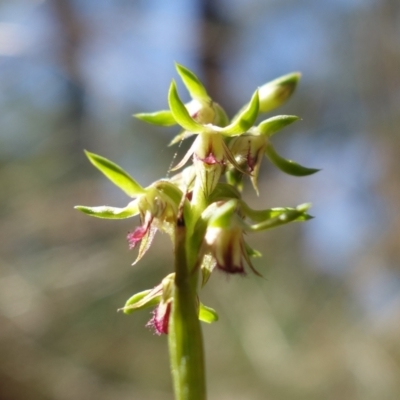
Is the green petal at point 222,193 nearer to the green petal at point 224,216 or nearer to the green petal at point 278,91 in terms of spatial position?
the green petal at point 224,216

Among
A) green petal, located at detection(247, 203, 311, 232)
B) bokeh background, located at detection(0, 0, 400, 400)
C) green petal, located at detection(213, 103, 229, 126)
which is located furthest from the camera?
bokeh background, located at detection(0, 0, 400, 400)

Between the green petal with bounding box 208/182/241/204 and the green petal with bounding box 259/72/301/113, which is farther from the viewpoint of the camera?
the green petal with bounding box 259/72/301/113

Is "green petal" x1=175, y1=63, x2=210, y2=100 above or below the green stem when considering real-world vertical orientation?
above

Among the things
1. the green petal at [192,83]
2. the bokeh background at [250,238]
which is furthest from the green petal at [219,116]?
the bokeh background at [250,238]

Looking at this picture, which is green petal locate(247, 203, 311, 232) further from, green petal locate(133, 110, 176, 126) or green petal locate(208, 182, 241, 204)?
green petal locate(133, 110, 176, 126)

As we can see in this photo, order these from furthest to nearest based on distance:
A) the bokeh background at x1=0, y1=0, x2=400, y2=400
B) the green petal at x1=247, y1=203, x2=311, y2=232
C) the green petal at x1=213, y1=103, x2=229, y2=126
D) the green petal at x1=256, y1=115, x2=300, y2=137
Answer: the bokeh background at x1=0, y1=0, x2=400, y2=400, the green petal at x1=213, y1=103, x2=229, y2=126, the green petal at x1=256, y1=115, x2=300, y2=137, the green petal at x1=247, y1=203, x2=311, y2=232

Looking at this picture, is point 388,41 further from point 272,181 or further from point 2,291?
point 2,291

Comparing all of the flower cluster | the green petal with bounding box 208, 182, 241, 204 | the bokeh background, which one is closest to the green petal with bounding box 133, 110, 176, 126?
the flower cluster

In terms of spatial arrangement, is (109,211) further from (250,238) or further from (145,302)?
(250,238)
